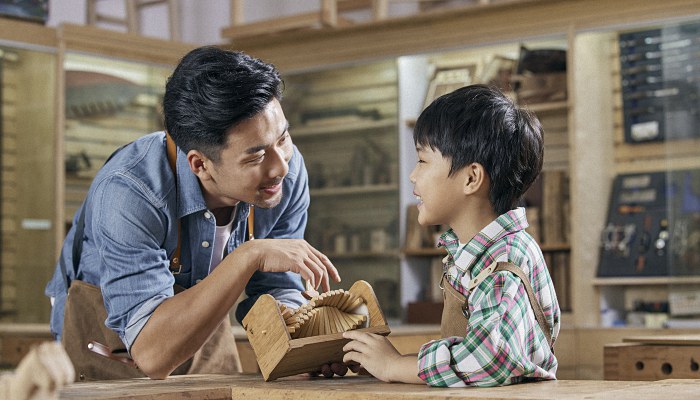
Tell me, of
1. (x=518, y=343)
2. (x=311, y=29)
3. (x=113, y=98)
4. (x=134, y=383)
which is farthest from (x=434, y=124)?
(x=113, y=98)


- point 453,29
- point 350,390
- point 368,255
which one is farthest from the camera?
point 368,255

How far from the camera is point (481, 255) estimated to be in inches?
75.9

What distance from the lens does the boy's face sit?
1.99m

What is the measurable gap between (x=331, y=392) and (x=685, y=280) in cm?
437

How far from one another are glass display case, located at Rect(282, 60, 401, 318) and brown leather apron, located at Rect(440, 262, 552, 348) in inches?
179

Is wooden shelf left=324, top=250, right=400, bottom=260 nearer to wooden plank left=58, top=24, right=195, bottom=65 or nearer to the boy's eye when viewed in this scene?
wooden plank left=58, top=24, right=195, bottom=65

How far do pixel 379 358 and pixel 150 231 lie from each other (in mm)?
602

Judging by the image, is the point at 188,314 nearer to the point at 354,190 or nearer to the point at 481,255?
the point at 481,255

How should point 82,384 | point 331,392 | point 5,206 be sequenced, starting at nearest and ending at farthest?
point 331,392 → point 82,384 → point 5,206

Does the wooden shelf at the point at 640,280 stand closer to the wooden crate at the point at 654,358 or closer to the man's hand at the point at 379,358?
the wooden crate at the point at 654,358

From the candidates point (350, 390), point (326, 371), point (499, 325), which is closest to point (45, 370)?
point (350, 390)

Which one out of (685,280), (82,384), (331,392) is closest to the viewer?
(331,392)

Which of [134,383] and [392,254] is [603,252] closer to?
[392,254]

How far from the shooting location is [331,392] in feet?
5.56
